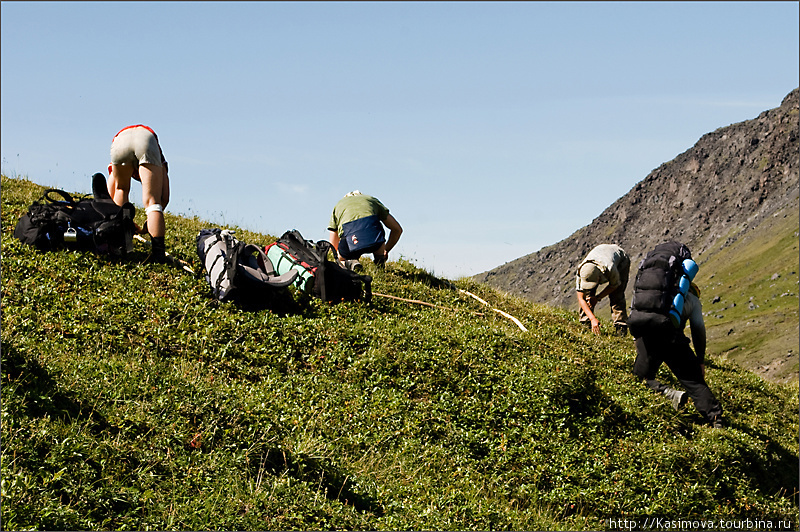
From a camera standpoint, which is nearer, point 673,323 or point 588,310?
point 673,323

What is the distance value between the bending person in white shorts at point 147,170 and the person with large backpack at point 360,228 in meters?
3.62

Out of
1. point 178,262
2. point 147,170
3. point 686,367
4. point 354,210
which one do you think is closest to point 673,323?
point 686,367

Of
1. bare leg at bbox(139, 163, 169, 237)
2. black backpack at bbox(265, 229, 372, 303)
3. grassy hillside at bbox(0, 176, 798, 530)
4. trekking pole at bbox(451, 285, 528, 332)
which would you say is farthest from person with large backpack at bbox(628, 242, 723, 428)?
bare leg at bbox(139, 163, 169, 237)

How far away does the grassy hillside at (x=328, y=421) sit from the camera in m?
6.19

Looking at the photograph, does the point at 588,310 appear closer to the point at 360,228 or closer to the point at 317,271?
the point at 360,228

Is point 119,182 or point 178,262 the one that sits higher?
point 119,182

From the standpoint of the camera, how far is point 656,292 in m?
11.7

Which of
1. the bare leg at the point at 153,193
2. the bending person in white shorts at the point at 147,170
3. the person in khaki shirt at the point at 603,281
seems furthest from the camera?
the person in khaki shirt at the point at 603,281

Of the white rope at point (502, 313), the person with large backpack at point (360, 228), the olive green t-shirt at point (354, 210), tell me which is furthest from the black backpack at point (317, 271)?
the white rope at point (502, 313)

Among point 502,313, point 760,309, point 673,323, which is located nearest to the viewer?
point 673,323

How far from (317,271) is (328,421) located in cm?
396

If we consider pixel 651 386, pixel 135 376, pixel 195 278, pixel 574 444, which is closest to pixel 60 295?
pixel 195 278

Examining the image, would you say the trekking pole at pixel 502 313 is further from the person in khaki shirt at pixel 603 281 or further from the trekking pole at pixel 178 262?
the trekking pole at pixel 178 262

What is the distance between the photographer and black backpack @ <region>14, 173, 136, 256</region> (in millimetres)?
11805
